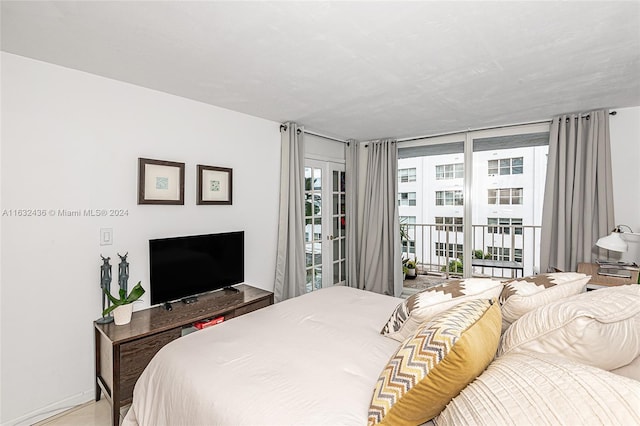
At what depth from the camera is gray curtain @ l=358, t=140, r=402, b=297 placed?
4.74 m

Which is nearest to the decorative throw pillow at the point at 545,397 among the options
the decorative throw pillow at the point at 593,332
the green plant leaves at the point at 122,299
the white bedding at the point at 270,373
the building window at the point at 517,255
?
the decorative throw pillow at the point at 593,332

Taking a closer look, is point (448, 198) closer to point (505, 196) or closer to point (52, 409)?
point (505, 196)

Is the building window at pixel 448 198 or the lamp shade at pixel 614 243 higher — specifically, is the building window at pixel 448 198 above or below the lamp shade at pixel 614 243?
above

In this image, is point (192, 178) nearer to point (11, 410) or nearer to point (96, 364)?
point (96, 364)

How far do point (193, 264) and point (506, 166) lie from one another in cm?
552

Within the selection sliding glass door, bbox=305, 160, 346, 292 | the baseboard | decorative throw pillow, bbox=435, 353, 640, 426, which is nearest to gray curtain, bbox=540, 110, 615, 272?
sliding glass door, bbox=305, 160, 346, 292

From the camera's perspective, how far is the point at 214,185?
10.4 ft

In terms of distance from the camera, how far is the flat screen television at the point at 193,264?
260 centimetres

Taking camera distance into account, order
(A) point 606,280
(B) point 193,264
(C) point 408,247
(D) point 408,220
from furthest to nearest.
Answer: (D) point 408,220
(C) point 408,247
(A) point 606,280
(B) point 193,264

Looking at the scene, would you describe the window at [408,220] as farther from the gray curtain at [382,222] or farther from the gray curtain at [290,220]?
the gray curtain at [290,220]

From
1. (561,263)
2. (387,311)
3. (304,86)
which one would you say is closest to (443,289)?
(387,311)

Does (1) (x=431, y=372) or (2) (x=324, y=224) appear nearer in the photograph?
(1) (x=431, y=372)

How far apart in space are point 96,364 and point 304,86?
110 inches

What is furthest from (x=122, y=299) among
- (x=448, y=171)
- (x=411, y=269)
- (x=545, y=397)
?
(x=448, y=171)
